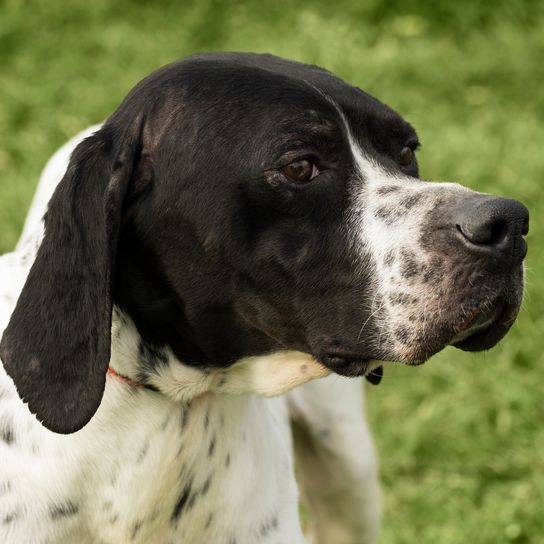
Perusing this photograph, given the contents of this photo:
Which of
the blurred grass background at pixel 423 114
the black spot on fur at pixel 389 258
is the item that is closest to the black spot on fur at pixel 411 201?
the black spot on fur at pixel 389 258

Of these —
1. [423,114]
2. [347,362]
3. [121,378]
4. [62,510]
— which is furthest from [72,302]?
[423,114]

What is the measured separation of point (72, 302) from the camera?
9.63 feet

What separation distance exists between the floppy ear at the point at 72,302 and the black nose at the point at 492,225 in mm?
819

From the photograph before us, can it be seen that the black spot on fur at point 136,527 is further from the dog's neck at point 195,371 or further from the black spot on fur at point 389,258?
the black spot on fur at point 389,258

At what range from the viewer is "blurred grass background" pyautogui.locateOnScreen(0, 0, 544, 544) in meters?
5.32

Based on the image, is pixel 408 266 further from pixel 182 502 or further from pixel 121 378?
pixel 182 502

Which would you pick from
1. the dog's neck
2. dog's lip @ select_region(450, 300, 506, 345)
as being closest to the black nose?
dog's lip @ select_region(450, 300, 506, 345)

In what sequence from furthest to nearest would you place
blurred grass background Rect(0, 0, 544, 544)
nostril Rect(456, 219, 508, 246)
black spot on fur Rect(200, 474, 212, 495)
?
blurred grass background Rect(0, 0, 544, 544) → black spot on fur Rect(200, 474, 212, 495) → nostril Rect(456, 219, 508, 246)

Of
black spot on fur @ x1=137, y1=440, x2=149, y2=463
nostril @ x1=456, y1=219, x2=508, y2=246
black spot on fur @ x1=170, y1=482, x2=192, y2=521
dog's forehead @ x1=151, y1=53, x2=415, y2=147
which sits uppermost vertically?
dog's forehead @ x1=151, y1=53, x2=415, y2=147

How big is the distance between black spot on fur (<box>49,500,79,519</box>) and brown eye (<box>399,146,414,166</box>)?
3.94ft

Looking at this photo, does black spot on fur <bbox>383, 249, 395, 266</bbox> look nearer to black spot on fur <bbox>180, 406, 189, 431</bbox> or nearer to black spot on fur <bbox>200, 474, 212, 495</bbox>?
black spot on fur <bbox>180, 406, 189, 431</bbox>

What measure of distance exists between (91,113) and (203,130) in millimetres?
5010

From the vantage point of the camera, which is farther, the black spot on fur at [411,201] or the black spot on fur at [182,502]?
the black spot on fur at [182,502]

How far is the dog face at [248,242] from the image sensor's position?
9.41 feet
